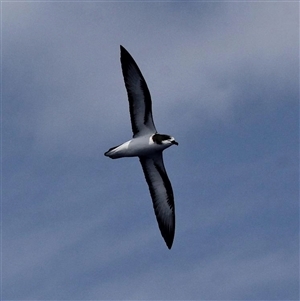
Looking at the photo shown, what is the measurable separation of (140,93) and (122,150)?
3.72 metres

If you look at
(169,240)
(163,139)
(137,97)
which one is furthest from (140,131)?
(169,240)

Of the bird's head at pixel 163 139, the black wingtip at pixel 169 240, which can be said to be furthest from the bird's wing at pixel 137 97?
the black wingtip at pixel 169 240

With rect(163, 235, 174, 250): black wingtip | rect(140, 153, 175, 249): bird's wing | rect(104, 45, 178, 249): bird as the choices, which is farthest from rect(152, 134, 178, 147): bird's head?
rect(163, 235, 174, 250): black wingtip

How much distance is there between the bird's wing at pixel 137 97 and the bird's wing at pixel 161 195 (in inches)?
114

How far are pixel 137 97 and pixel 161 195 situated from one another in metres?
7.27

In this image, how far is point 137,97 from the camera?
146ft

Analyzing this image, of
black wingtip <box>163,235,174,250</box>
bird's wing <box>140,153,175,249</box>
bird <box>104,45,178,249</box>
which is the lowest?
black wingtip <box>163,235,174,250</box>

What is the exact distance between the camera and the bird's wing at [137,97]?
44.1 m

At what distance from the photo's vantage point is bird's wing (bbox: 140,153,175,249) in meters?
47.3

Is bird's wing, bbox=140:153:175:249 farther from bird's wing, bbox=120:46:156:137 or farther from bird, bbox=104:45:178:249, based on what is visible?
bird's wing, bbox=120:46:156:137

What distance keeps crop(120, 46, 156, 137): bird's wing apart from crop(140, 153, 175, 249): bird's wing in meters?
2.89

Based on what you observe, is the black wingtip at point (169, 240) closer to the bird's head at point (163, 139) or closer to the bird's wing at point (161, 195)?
the bird's wing at point (161, 195)

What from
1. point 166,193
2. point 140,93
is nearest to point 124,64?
point 140,93

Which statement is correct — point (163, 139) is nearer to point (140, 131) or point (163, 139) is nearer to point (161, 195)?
point (140, 131)
